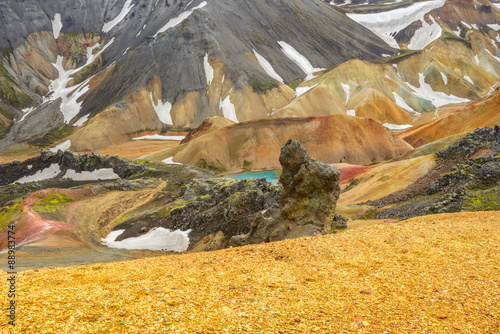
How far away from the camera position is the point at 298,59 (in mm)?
135000

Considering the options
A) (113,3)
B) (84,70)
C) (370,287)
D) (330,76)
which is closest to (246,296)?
(370,287)

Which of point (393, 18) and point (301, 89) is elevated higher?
point (393, 18)

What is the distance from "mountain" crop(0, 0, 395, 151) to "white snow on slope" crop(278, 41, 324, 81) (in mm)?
487

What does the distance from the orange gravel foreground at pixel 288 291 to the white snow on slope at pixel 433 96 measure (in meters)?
123

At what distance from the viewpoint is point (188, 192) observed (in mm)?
34750

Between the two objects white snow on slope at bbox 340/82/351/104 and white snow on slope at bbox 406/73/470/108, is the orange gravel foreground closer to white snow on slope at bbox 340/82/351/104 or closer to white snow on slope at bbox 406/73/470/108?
white snow on slope at bbox 340/82/351/104

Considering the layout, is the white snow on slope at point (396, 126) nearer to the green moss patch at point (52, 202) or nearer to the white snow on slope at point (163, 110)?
the white snow on slope at point (163, 110)

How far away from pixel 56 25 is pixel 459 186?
193 metres

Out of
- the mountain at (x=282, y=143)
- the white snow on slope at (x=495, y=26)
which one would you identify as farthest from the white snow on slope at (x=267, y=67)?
the white snow on slope at (x=495, y=26)

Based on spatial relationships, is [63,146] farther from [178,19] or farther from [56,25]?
[56,25]

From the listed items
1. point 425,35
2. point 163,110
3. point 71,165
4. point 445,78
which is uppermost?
point 163,110

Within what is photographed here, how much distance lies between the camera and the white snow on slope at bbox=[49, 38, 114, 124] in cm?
11966

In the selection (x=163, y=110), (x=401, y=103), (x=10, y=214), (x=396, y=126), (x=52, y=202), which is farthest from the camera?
(x=401, y=103)

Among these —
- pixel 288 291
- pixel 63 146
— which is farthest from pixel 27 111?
pixel 288 291
